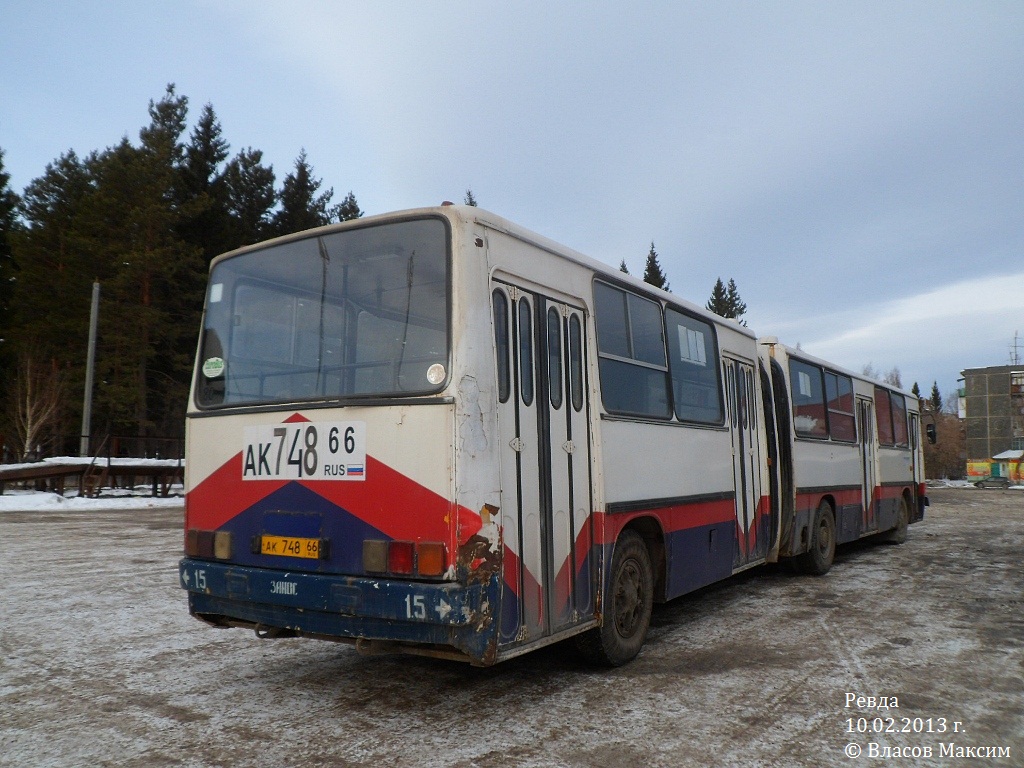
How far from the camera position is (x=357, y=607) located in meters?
4.54

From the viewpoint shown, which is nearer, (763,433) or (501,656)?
(501,656)

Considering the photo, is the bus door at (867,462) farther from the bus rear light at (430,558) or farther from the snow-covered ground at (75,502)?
the snow-covered ground at (75,502)

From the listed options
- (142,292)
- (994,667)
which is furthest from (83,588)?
(142,292)

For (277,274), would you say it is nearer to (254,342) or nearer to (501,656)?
(254,342)

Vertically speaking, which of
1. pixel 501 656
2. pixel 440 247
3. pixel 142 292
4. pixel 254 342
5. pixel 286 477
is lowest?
pixel 501 656

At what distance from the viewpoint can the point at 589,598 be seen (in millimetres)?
5465

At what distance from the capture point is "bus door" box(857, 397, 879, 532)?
12.8m

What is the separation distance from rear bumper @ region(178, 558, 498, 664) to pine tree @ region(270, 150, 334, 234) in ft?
135

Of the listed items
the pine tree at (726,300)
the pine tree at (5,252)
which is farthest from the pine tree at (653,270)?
the pine tree at (5,252)

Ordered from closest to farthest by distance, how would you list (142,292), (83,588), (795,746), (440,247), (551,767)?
1. (551,767)
2. (795,746)
3. (440,247)
4. (83,588)
5. (142,292)

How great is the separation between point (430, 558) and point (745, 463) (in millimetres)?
5126

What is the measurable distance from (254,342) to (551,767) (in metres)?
3.27

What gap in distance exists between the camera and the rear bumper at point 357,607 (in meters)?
4.34

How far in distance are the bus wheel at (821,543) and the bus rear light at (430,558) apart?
751 centimetres
